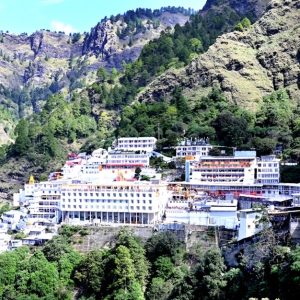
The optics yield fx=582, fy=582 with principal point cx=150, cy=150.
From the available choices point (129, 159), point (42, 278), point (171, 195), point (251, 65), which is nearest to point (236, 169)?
point (171, 195)

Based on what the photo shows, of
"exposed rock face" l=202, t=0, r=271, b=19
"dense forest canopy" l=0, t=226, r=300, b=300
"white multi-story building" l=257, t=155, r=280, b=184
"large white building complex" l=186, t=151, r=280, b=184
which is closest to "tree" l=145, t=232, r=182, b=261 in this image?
"dense forest canopy" l=0, t=226, r=300, b=300

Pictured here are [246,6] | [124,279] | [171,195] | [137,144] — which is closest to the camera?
[124,279]

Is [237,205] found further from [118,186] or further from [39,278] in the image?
[39,278]

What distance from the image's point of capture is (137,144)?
6006 centimetres

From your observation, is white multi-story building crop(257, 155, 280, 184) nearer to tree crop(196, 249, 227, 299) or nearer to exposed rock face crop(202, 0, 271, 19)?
tree crop(196, 249, 227, 299)

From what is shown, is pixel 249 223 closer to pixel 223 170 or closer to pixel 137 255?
pixel 137 255

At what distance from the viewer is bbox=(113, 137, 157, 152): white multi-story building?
196ft

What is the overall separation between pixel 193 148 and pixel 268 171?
934cm

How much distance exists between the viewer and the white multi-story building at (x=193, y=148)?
55438mm

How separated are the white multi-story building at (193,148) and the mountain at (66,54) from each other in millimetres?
78289

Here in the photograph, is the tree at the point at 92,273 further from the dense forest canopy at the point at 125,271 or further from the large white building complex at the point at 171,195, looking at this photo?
the large white building complex at the point at 171,195

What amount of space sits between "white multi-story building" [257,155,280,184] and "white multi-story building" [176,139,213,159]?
24.4 ft

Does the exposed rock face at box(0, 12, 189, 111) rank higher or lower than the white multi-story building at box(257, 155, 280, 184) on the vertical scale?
higher

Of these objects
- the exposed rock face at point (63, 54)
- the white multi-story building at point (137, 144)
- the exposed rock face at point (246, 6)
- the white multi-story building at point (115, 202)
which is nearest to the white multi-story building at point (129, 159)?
the white multi-story building at point (137, 144)
